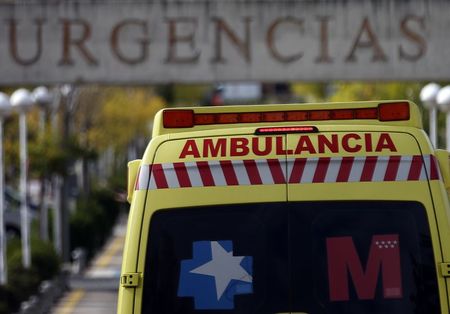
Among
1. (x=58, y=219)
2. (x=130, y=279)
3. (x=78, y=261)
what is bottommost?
(x=78, y=261)

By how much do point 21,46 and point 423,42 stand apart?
6.63 m

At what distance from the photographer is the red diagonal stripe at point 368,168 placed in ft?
24.6

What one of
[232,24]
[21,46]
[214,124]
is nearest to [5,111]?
[21,46]

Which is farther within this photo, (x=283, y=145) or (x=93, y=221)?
(x=93, y=221)

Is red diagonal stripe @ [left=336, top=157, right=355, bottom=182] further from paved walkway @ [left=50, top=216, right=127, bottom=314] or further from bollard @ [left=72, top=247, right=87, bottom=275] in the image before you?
bollard @ [left=72, top=247, right=87, bottom=275]

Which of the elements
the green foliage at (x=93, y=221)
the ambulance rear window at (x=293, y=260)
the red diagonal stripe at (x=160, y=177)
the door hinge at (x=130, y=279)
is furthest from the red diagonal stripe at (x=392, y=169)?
the green foliage at (x=93, y=221)

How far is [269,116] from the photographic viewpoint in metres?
8.02

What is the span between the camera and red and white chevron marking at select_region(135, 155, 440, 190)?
7.49m

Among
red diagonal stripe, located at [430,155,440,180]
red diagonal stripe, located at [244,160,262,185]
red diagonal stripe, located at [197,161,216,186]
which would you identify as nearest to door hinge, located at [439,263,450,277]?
red diagonal stripe, located at [430,155,440,180]

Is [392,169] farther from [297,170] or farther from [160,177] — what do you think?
[160,177]

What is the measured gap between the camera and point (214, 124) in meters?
8.03

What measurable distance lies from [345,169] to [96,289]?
22516 mm

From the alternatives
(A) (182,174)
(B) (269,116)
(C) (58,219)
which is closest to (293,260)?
(A) (182,174)

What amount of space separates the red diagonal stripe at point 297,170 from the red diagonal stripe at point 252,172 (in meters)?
0.16
